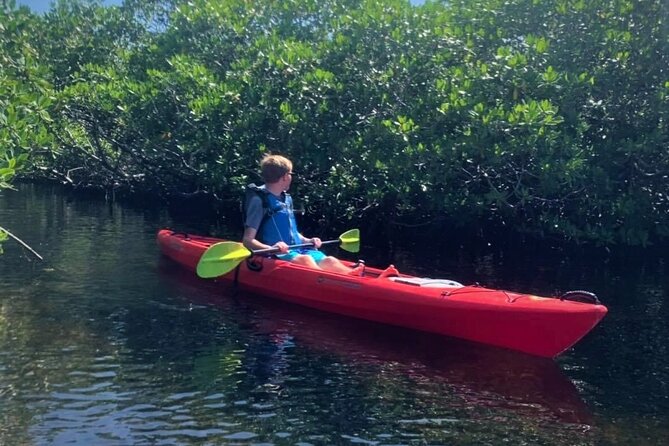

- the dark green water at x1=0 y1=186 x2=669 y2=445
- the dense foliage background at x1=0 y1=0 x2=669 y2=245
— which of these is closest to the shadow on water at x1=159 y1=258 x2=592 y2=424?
the dark green water at x1=0 y1=186 x2=669 y2=445

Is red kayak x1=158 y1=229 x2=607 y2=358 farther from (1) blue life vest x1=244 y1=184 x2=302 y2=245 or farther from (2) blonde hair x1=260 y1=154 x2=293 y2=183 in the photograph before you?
(2) blonde hair x1=260 y1=154 x2=293 y2=183

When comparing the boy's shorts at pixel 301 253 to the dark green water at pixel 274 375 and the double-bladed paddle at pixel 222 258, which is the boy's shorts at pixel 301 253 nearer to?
the double-bladed paddle at pixel 222 258

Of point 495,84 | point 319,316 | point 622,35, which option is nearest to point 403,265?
point 495,84

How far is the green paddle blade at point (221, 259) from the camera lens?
8211 millimetres

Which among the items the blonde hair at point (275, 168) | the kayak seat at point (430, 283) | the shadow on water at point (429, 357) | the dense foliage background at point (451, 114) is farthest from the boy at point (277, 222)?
the dense foliage background at point (451, 114)

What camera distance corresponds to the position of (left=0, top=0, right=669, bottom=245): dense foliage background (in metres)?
10.9

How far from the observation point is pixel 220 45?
1623 centimetres

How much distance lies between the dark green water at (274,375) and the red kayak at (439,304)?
13 centimetres

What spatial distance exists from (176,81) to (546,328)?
9806 millimetres

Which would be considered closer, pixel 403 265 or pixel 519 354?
pixel 519 354

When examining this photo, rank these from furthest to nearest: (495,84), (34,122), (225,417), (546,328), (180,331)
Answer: (495,84) → (34,122) → (180,331) → (546,328) → (225,417)

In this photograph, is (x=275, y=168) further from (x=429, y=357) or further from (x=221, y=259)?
(x=429, y=357)

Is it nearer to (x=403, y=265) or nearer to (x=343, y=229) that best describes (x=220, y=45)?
(x=343, y=229)

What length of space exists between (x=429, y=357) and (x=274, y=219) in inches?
92.8
